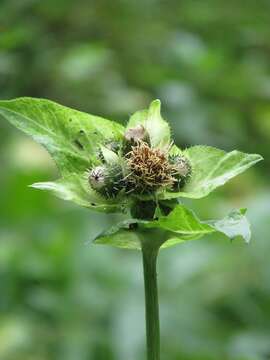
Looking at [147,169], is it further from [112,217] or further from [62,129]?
[112,217]

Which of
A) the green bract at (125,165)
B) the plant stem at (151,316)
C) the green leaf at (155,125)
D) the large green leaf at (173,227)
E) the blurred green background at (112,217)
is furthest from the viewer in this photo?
the blurred green background at (112,217)

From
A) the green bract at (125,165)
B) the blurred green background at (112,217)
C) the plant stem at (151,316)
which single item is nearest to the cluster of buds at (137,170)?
the green bract at (125,165)

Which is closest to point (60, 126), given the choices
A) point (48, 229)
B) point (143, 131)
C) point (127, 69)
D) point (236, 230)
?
point (143, 131)

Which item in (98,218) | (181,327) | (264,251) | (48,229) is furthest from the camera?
(98,218)

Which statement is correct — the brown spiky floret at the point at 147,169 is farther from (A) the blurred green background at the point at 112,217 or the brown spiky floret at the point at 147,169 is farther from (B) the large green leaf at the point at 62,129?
(A) the blurred green background at the point at 112,217

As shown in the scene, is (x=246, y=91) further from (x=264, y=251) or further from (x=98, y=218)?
(x=264, y=251)

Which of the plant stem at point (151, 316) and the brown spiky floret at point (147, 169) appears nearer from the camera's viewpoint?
the plant stem at point (151, 316)
